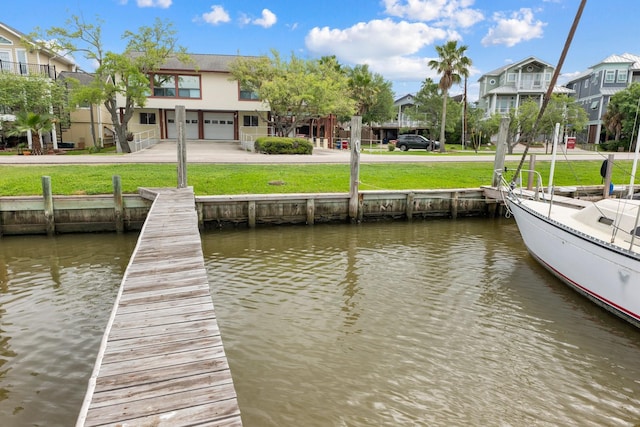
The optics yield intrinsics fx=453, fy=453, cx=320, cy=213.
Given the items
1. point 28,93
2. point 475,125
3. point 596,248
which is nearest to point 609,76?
point 475,125

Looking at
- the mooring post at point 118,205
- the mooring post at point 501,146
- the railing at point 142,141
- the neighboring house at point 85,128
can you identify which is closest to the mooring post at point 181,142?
→ the mooring post at point 118,205

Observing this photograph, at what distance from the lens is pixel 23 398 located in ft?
17.1

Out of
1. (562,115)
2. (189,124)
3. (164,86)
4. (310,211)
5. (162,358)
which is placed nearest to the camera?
(162,358)

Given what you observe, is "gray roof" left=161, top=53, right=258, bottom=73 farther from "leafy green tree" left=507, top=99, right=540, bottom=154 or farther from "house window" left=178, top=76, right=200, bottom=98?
"leafy green tree" left=507, top=99, right=540, bottom=154

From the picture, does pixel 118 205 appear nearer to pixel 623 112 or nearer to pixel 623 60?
pixel 623 112

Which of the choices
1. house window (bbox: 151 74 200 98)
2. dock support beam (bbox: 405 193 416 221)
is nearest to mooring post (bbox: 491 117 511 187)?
dock support beam (bbox: 405 193 416 221)

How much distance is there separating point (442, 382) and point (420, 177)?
1351 centimetres

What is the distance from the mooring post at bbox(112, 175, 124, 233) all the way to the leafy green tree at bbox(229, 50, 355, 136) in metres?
19.3

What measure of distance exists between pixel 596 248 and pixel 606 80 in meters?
50.4

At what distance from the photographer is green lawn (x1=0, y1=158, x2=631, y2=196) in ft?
47.7

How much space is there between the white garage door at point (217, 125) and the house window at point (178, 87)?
109 inches

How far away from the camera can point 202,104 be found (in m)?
36.9

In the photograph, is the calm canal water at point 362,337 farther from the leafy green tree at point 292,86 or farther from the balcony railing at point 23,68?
the balcony railing at point 23,68

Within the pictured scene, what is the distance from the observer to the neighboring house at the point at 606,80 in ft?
159
